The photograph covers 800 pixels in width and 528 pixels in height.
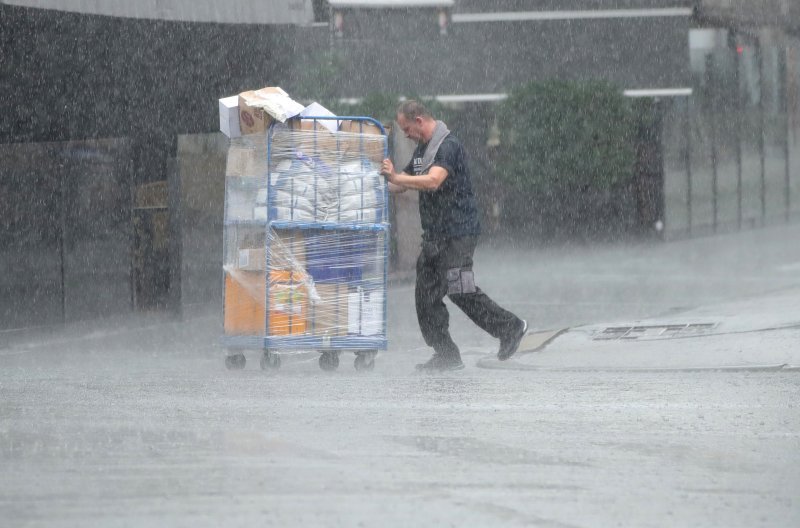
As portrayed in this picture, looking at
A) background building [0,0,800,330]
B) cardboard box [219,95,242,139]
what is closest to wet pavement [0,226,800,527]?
cardboard box [219,95,242,139]

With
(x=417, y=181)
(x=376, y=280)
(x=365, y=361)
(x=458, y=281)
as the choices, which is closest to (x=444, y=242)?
(x=458, y=281)

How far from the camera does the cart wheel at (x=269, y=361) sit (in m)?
10.2

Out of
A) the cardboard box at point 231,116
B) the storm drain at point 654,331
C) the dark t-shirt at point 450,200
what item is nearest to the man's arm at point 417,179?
the dark t-shirt at point 450,200

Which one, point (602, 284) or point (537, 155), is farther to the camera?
point (537, 155)

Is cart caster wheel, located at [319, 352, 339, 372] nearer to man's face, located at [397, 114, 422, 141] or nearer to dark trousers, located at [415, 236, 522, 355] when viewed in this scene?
dark trousers, located at [415, 236, 522, 355]

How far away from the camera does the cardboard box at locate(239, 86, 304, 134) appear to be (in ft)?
32.3

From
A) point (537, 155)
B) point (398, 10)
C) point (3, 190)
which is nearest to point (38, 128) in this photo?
point (3, 190)

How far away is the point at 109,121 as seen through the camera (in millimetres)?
15281

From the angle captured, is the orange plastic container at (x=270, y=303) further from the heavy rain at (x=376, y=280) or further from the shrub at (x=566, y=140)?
the shrub at (x=566, y=140)

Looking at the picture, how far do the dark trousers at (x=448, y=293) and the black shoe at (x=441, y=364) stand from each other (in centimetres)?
4

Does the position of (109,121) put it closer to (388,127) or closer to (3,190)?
(3,190)

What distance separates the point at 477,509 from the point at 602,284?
12157 millimetres

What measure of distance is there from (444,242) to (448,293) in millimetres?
360

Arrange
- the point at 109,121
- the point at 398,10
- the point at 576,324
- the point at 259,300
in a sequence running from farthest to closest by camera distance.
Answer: the point at 398,10
the point at 109,121
the point at 576,324
the point at 259,300
